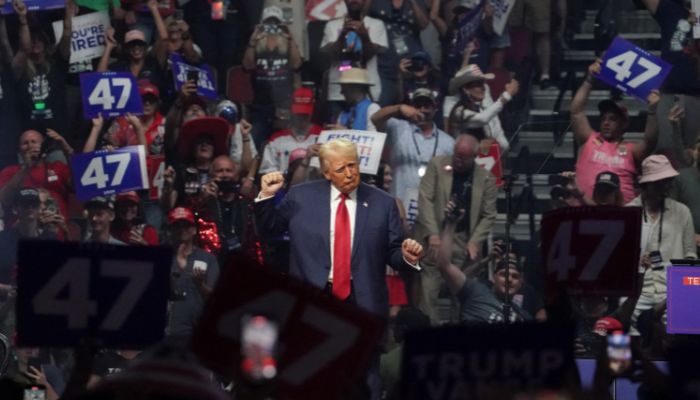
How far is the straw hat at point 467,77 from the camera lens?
51.6 feet

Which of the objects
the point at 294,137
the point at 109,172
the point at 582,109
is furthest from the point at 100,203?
the point at 582,109

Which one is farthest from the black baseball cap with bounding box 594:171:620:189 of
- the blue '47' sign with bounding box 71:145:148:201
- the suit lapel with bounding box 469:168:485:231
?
the blue '47' sign with bounding box 71:145:148:201

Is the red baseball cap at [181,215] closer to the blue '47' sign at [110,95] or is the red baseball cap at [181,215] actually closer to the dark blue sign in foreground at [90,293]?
the blue '47' sign at [110,95]

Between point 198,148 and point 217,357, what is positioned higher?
point 217,357

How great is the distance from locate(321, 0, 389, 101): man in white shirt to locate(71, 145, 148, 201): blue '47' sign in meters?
1.63

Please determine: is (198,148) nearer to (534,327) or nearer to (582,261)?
(582,261)

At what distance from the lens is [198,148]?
15.5 m

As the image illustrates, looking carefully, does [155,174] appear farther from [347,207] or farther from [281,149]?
[347,207]

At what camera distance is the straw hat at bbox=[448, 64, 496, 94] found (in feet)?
51.6

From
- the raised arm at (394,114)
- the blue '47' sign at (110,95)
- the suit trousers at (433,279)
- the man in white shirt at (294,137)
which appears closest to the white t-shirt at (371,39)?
the man in white shirt at (294,137)

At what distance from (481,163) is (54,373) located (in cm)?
368

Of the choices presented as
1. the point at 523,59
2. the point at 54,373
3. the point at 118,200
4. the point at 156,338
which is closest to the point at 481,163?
the point at 523,59

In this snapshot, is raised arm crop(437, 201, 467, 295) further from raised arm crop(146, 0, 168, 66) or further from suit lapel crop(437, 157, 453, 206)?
raised arm crop(146, 0, 168, 66)

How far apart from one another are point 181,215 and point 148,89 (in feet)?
6.22
